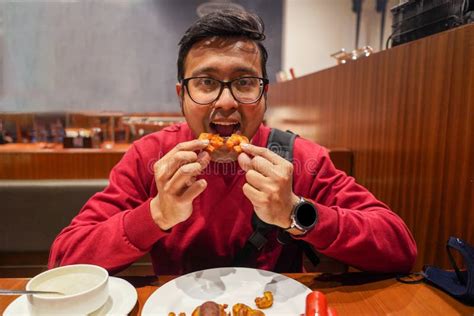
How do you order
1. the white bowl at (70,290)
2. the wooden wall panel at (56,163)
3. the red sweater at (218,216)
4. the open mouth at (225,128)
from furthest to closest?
the wooden wall panel at (56,163) → the open mouth at (225,128) → the red sweater at (218,216) → the white bowl at (70,290)

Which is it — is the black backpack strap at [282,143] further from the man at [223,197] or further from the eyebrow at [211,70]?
the eyebrow at [211,70]

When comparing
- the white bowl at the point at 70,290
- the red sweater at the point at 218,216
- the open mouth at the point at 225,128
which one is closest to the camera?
the white bowl at the point at 70,290

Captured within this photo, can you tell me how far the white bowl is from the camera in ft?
2.23

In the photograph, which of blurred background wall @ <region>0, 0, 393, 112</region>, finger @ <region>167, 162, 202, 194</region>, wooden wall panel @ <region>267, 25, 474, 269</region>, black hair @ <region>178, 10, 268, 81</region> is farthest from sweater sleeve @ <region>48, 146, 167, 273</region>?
wooden wall panel @ <region>267, 25, 474, 269</region>

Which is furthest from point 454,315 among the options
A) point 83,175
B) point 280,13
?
point 280,13

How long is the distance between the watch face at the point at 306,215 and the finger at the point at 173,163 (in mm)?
336

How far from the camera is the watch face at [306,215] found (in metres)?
0.94

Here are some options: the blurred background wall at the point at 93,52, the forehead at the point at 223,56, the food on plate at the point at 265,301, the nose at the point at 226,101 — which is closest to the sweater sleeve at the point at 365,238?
the food on plate at the point at 265,301

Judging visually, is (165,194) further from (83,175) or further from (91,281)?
(83,175)

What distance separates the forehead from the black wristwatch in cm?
49

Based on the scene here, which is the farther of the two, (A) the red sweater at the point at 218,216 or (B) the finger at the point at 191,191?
(A) the red sweater at the point at 218,216

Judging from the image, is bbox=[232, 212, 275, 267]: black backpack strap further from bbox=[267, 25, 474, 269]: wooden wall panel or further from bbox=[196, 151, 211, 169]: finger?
bbox=[267, 25, 474, 269]: wooden wall panel

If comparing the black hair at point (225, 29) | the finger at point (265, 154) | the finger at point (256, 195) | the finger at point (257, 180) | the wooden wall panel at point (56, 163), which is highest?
the black hair at point (225, 29)

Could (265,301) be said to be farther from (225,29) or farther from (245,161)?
(225,29)
